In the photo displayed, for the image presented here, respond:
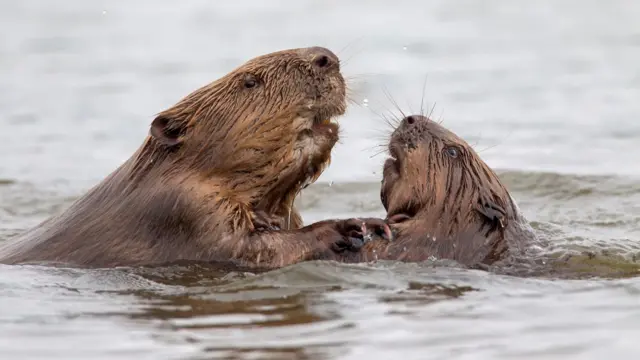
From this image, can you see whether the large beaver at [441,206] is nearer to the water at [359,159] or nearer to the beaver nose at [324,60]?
the water at [359,159]

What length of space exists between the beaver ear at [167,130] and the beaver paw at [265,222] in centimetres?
73

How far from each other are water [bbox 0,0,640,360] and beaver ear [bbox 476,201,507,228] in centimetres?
49

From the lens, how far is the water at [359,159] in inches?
294

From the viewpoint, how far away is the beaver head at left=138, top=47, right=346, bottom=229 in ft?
29.3

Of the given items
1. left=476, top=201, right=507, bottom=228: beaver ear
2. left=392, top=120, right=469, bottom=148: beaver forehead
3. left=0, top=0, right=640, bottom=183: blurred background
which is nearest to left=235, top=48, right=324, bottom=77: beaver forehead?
left=392, top=120, right=469, bottom=148: beaver forehead

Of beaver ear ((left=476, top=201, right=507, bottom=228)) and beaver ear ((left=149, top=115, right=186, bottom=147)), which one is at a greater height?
beaver ear ((left=149, top=115, right=186, bottom=147))

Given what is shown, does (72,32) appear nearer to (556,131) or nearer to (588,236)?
(556,131)

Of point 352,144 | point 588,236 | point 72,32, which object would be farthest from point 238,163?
point 72,32

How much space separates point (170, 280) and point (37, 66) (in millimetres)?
12519

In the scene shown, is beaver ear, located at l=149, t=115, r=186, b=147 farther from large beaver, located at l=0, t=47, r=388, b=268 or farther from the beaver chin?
the beaver chin

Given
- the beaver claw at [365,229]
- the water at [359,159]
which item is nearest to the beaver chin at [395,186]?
the beaver claw at [365,229]

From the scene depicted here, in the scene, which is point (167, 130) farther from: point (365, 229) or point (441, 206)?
point (441, 206)

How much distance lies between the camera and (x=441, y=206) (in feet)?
30.0

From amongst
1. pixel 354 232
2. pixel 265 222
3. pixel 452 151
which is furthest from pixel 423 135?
pixel 265 222
